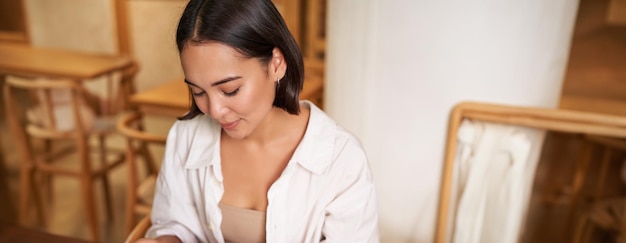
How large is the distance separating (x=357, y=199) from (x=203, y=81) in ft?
1.36

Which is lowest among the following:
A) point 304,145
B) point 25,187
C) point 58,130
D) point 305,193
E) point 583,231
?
point 25,187

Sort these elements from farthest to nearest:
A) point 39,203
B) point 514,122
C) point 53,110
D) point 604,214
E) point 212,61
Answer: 1. point 39,203
2. point 53,110
3. point 604,214
4. point 514,122
5. point 212,61

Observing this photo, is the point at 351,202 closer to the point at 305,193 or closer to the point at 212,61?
the point at 305,193

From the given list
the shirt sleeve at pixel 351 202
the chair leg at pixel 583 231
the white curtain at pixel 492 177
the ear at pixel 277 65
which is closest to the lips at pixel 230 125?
the ear at pixel 277 65

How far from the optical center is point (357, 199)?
1.06 metres

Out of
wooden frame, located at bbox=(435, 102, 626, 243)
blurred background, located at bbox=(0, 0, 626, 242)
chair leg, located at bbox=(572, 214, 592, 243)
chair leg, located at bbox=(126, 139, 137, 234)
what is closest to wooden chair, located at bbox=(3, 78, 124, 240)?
chair leg, located at bbox=(126, 139, 137, 234)

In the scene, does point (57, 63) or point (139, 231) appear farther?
point (57, 63)

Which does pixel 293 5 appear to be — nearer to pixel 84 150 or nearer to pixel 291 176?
pixel 84 150

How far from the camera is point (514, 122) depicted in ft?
3.92

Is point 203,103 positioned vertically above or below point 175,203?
above

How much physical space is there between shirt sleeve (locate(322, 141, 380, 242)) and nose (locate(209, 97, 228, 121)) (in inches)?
11.3

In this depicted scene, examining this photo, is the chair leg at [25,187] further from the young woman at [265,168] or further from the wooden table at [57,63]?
the young woman at [265,168]

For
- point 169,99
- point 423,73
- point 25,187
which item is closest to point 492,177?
point 423,73

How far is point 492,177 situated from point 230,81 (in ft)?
2.47
